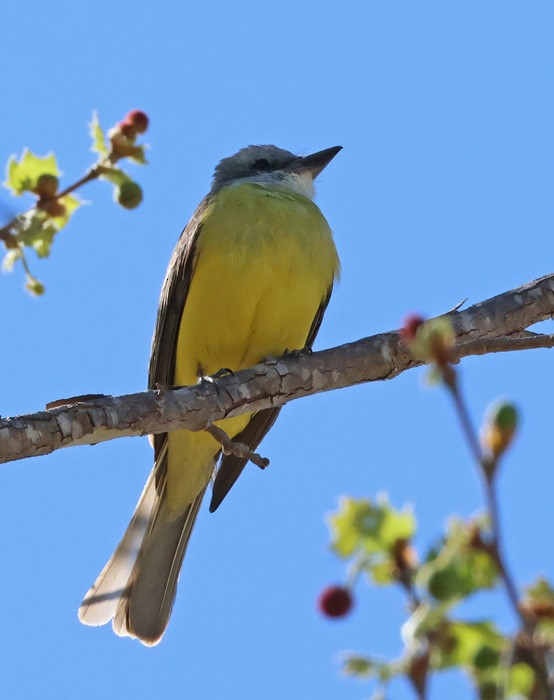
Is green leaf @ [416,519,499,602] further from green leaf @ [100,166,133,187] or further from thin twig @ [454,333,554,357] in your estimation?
thin twig @ [454,333,554,357]

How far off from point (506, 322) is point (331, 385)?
107cm

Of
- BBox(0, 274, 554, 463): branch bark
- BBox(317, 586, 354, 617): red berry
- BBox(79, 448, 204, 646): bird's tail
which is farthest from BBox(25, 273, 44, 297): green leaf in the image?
BBox(79, 448, 204, 646): bird's tail

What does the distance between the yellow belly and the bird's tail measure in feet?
1.55

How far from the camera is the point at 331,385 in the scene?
601cm

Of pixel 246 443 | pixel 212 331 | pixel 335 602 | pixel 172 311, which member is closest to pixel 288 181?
pixel 172 311

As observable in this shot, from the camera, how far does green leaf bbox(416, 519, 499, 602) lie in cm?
158

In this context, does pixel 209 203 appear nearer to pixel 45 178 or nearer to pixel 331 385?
pixel 331 385

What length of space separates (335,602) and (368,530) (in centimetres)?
26

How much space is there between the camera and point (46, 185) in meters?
2.80

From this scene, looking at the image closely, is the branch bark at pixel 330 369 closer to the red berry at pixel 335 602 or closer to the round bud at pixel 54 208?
the round bud at pixel 54 208

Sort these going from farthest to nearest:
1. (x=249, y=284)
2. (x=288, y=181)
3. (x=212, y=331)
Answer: (x=288, y=181) → (x=212, y=331) → (x=249, y=284)

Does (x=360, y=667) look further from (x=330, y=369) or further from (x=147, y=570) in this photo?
(x=147, y=570)

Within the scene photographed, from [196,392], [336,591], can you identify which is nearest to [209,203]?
[196,392]

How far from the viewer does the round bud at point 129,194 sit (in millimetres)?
2775
